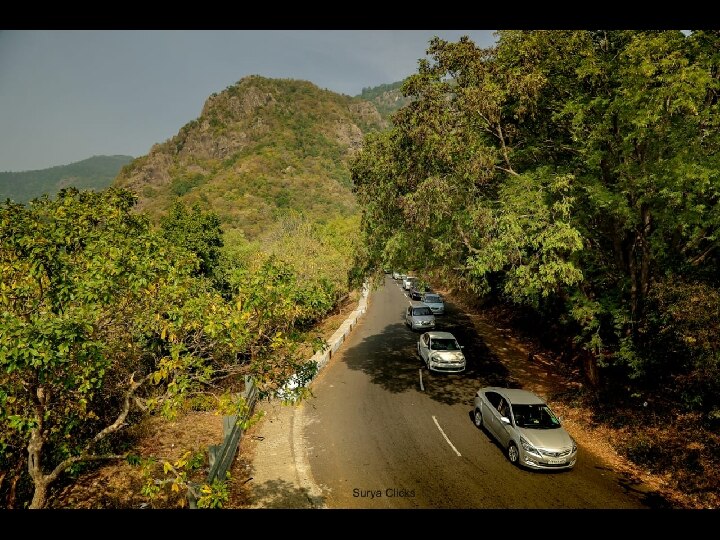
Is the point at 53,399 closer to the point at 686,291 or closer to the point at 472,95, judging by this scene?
the point at 472,95

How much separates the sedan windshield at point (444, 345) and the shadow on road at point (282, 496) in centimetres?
1059

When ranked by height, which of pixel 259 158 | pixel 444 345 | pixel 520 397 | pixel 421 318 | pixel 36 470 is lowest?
pixel 421 318

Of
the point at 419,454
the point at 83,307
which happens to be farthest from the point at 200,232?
the point at 83,307

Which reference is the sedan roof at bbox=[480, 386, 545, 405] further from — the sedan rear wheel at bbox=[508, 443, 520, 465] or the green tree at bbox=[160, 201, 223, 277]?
the green tree at bbox=[160, 201, 223, 277]

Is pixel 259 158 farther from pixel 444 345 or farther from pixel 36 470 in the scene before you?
pixel 36 470

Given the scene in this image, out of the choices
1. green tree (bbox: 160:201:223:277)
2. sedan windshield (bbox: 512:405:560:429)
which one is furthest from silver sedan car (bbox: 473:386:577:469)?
green tree (bbox: 160:201:223:277)

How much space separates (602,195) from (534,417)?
6810 mm

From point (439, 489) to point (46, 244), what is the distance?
30.9 ft

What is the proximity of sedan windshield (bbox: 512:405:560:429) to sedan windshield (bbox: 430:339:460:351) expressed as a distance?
288 inches

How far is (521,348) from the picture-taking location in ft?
77.9

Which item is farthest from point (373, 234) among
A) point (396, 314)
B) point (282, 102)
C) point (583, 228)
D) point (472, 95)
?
point (282, 102)

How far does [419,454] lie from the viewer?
1174cm

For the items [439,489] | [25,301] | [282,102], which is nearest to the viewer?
[25,301]

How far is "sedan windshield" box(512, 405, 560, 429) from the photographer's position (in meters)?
11.6
